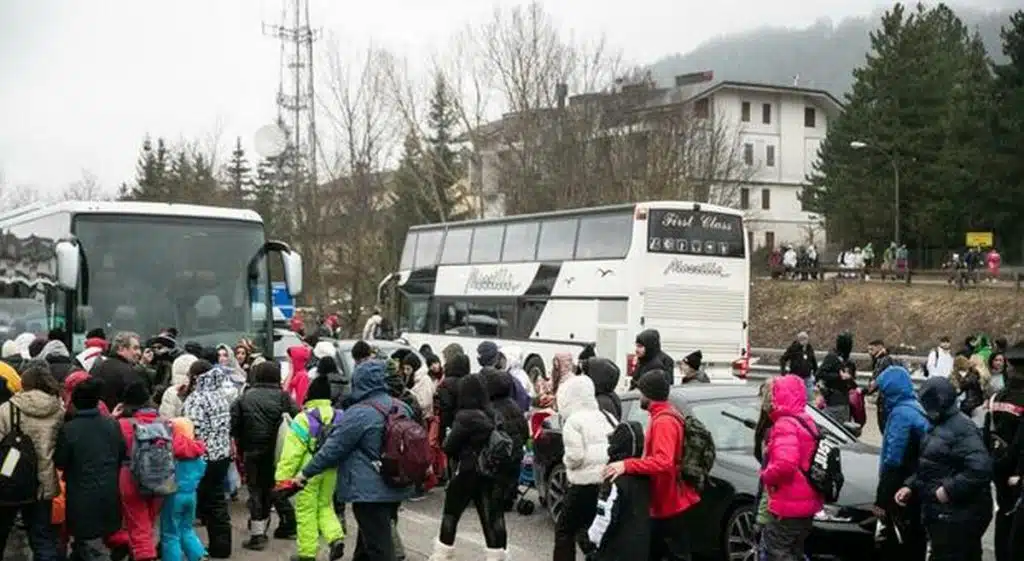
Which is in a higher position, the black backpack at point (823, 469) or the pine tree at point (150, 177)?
the pine tree at point (150, 177)

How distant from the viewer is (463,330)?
30297 millimetres

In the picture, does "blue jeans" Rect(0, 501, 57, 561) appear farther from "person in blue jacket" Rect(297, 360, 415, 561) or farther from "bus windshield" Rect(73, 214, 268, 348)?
"bus windshield" Rect(73, 214, 268, 348)

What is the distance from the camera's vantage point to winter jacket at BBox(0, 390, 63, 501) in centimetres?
837

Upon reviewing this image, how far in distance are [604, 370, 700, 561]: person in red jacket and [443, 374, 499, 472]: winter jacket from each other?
1.63 m

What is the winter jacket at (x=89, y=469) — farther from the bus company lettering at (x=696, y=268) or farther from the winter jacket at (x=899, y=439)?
the bus company lettering at (x=696, y=268)

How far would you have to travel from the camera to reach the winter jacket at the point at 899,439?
345 inches

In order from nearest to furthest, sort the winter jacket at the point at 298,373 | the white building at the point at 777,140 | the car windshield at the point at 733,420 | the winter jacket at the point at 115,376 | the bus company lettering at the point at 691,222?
the winter jacket at the point at 115,376 → the car windshield at the point at 733,420 → the winter jacket at the point at 298,373 → the bus company lettering at the point at 691,222 → the white building at the point at 777,140

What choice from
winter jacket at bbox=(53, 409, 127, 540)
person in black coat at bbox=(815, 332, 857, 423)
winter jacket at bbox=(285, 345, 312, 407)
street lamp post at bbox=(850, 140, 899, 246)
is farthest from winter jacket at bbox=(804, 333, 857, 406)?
street lamp post at bbox=(850, 140, 899, 246)

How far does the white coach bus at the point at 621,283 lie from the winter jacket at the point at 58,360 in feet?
40.9

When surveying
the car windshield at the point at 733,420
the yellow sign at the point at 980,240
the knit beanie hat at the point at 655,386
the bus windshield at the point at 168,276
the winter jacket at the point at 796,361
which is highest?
the yellow sign at the point at 980,240

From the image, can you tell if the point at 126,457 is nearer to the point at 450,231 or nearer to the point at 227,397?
the point at 227,397

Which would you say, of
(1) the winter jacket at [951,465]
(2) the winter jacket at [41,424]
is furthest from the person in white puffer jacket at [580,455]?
(2) the winter jacket at [41,424]

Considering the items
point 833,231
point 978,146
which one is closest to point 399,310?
point 978,146

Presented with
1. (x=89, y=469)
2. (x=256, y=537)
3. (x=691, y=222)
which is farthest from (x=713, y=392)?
(x=691, y=222)
